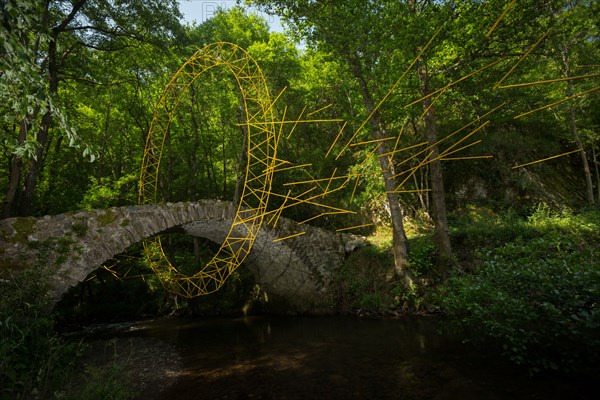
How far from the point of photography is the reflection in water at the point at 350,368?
479 cm

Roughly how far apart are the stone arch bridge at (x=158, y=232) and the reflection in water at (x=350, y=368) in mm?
2538

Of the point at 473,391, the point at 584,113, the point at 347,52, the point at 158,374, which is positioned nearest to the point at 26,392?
the point at 158,374

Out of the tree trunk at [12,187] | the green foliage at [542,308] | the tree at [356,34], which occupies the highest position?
the tree at [356,34]

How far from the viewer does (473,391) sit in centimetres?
466

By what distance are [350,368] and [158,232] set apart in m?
6.38

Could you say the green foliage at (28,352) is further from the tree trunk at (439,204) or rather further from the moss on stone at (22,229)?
the tree trunk at (439,204)

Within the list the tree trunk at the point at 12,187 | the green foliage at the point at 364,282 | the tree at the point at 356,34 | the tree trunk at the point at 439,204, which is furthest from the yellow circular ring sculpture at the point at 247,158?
the tree trunk at the point at 439,204

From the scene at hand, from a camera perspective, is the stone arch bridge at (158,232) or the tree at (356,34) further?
the tree at (356,34)

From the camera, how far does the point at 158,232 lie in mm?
8891

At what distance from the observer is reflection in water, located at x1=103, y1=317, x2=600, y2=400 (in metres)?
4.79

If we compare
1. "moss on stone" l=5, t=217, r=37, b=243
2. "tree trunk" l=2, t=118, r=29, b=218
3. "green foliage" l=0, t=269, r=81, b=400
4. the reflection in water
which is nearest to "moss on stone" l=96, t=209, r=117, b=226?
"moss on stone" l=5, t=217, r=37, b=243

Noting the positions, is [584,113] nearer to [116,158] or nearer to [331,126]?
[331,126]

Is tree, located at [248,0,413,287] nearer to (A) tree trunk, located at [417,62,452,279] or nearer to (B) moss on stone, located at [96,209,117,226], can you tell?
(A) tree trunk, located at [417,62,452,279]

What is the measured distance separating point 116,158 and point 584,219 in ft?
81.0
